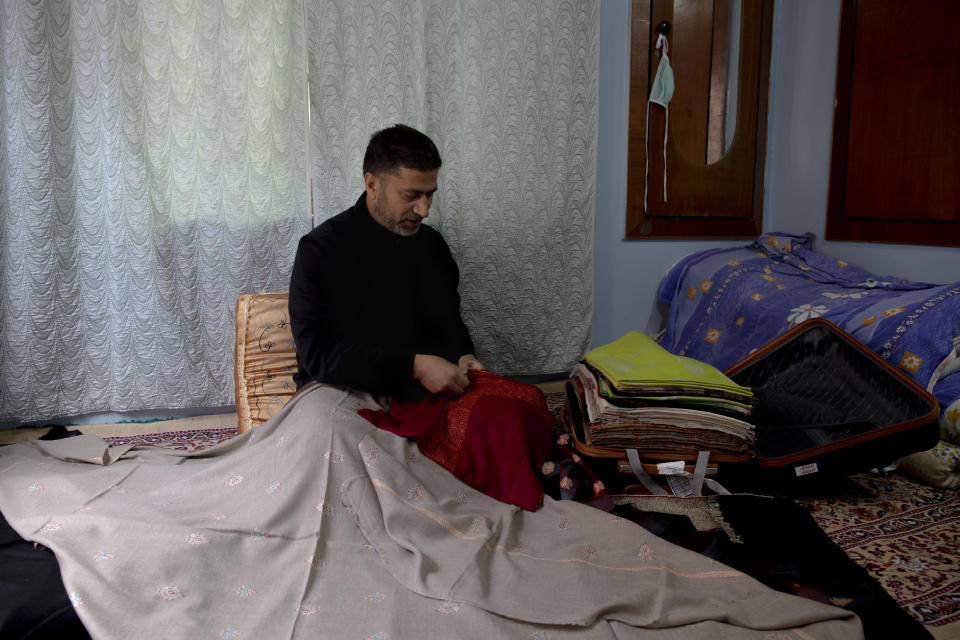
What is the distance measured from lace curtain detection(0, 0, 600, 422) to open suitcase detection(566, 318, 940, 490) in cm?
117

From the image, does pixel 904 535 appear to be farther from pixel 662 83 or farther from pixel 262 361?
pixel 662 83

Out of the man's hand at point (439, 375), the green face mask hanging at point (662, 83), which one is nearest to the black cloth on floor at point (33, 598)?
the man's hand at point (439, 375)

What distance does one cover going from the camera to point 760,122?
2.89 m

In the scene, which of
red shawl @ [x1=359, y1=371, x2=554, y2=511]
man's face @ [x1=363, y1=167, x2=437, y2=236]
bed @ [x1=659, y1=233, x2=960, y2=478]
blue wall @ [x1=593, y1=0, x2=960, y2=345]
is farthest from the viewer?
blue wall @ [x1=593, y1=0, x2=960, y2=345]

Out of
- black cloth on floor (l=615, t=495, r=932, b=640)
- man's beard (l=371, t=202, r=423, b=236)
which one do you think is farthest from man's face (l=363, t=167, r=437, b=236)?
black cloth on floor (l=615, t=495, r=932, b=640)

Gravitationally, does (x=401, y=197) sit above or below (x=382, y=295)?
above

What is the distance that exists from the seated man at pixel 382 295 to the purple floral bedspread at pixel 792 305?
1.08m

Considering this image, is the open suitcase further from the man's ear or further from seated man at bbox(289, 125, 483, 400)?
the man's ear

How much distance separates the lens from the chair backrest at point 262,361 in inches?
82.1

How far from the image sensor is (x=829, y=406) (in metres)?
1.69

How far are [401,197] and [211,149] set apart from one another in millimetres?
986

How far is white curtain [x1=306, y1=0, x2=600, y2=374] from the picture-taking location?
7.73 ft

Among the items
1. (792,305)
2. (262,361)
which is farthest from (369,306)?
(792,305)

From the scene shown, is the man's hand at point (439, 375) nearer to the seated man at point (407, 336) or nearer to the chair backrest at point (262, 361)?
the seated man at point (407, 336)
